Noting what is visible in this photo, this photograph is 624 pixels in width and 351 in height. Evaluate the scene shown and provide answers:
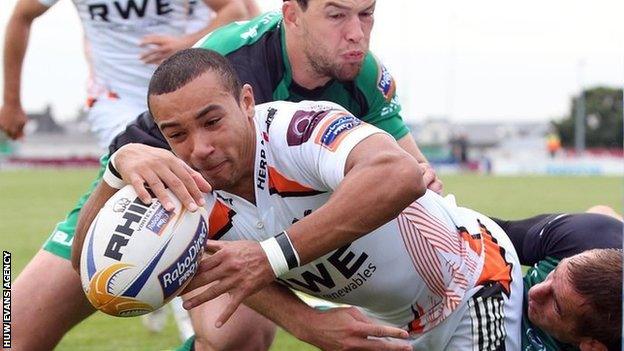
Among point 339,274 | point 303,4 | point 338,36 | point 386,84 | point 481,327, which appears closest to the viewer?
point 339,274

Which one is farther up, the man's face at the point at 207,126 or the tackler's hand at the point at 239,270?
the man's face at the point at 207,126

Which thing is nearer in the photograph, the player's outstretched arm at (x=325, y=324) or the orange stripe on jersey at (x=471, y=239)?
the player's outstretched arm at (x=325, y=324)

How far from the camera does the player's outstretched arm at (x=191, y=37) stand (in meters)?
7.01

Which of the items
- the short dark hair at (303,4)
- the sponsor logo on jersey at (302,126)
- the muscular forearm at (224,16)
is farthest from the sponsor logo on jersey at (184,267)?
the muscular forearm at (224,16)

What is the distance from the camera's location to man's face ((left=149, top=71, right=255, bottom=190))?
175 inches

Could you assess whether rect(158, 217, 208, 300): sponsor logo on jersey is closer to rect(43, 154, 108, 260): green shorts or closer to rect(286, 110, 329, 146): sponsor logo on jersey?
rect(286, 110, 329, 146): sponsor logo on jersey

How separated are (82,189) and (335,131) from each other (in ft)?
86.6

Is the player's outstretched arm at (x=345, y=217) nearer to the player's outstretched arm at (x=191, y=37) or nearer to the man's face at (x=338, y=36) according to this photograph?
the man's face at (x=338, y=36)

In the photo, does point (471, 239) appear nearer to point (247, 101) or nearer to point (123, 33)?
point (247, 101)

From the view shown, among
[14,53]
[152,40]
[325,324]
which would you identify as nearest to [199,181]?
[325,324]

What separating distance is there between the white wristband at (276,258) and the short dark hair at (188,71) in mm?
666

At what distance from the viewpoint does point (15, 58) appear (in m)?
7.67

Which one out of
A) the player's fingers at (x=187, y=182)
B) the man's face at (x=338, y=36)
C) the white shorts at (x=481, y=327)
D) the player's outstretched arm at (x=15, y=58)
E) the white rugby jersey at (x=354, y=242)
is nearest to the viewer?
the player's fingers at (x=187, y=182)

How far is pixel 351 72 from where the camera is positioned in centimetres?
581
